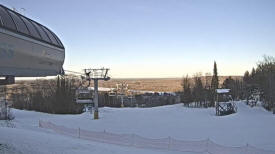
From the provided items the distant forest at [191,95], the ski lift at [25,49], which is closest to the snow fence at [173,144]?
the ski lift at [25,49]

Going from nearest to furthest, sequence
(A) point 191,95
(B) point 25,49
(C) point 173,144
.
A: (B) point 25,49 → (C) point 173,144 → (A) point 191,95

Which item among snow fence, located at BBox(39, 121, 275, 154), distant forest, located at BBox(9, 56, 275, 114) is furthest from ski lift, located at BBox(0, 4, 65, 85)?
distant forest, located at BBox(9, 56, 275, 114)

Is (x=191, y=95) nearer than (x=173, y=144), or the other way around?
(x=173, y=144)

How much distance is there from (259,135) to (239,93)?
156ft

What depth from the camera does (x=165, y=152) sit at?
474 inches

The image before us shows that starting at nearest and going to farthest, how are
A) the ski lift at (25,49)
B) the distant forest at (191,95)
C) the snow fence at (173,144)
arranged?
the ski lift at (25,49)
the snow fence at (173,144)
the distant forest at (191,95)

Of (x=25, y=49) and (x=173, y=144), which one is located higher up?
(x=25, y=49)

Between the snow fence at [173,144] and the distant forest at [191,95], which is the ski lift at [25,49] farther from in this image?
the distant forest at [191,95]

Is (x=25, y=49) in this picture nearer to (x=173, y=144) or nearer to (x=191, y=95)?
(x=173, y=144)

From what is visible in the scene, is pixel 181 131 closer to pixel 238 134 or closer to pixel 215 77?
pixel 238 134

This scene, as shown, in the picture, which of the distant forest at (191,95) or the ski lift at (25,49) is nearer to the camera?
the ski lift at (25,49)

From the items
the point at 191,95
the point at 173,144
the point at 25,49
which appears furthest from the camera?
the point at 191,95

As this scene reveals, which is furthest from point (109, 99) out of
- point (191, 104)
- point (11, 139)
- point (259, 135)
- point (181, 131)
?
Answer: point (11, 139)

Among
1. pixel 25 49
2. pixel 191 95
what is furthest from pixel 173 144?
pixel 191 95
